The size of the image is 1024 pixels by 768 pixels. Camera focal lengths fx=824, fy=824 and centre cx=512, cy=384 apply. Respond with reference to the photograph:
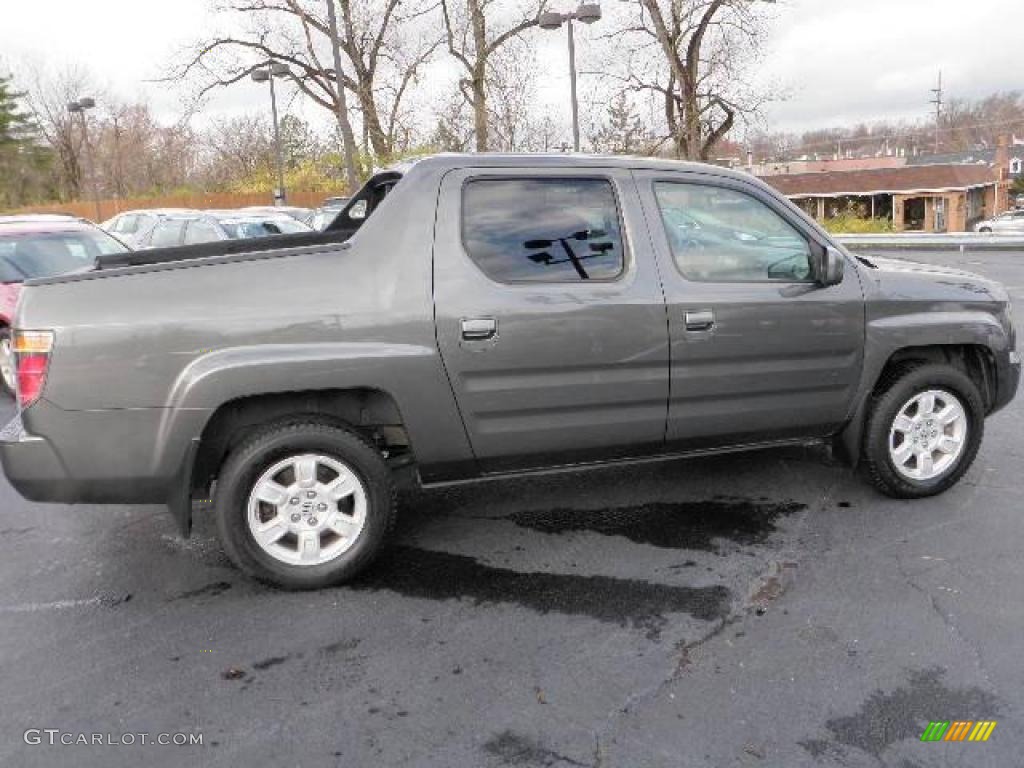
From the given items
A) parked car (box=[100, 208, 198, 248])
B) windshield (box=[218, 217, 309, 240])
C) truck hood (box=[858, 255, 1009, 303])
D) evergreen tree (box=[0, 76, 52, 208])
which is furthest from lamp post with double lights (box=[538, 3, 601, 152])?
evergreen tree (box=[0, 76, 52, 208])

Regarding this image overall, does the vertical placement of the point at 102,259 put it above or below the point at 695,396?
above

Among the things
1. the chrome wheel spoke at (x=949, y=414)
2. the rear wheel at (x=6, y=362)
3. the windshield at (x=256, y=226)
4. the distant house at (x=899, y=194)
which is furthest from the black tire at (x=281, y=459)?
the distant house at (x=899, y=194)

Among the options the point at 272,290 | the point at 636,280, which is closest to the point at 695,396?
the point at 636,280

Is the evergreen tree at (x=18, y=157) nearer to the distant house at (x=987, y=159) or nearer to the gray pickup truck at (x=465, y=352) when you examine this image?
the gray pickup truck at (x=465, y=352)

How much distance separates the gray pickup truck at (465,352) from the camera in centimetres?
340

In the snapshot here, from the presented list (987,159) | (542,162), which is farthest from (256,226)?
(987,159)

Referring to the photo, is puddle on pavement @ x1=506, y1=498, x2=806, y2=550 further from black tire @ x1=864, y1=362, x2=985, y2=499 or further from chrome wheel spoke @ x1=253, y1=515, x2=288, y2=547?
chrome wheel spoke @ x1=253, y1=515, x2=288, y2=547

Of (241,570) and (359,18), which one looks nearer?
(241,570)

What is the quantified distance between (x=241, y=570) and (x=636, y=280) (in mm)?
2248

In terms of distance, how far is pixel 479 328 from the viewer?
364 cm

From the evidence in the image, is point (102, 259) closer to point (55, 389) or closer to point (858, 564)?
point (55, 389)

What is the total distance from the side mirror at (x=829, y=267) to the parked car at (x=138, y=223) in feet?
48.3

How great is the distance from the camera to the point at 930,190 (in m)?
46.9

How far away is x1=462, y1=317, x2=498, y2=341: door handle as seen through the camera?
3633 mm
